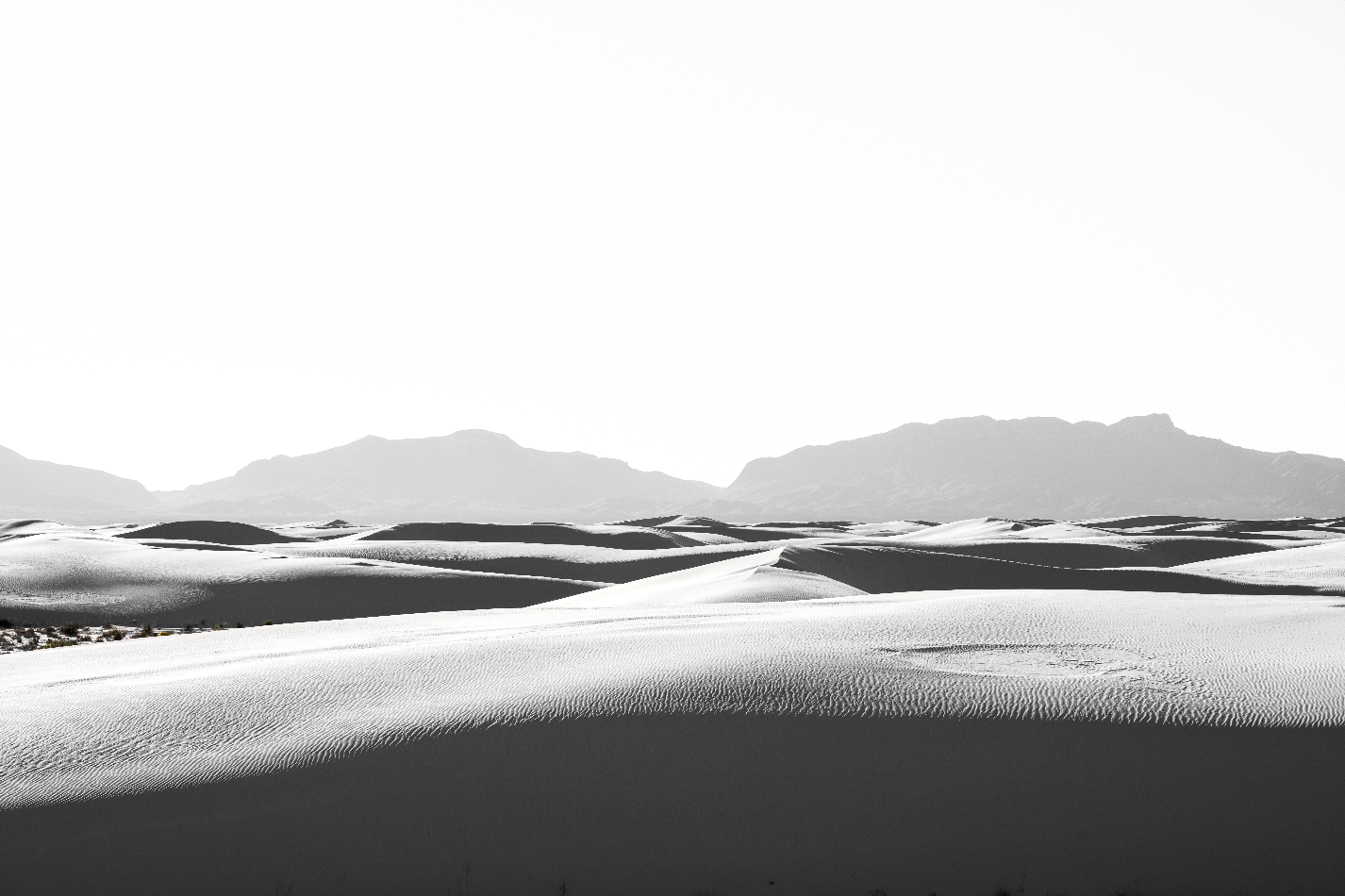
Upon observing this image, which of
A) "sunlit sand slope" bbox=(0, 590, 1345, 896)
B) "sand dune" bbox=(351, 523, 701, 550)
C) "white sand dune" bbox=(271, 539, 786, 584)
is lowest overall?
"sunlit sand slope" bbox=(0, 590, 1345, 896)

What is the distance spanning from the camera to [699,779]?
486 cm

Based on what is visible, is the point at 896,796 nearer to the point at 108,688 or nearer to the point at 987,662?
the point at 987,662

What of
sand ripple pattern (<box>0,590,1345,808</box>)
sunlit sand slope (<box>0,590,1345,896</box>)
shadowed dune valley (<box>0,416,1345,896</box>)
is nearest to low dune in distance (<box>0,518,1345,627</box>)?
sand ripple pattern (<box>0,590,1345,808</box>)

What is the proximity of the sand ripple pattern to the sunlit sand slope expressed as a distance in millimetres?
25

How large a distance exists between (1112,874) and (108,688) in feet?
17.9

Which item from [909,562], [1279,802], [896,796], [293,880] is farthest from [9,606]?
[1279,802]

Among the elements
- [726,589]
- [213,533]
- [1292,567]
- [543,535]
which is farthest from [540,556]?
[213,533]

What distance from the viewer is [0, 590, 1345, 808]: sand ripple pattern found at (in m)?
5.21

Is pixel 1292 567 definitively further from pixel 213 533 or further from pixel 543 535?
pixel 213 533

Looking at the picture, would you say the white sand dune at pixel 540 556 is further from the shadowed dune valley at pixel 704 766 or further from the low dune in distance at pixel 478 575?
the shadowed dune valley at pixel 704 766

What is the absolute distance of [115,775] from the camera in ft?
16.3

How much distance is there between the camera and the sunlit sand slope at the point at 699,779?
14.7ft

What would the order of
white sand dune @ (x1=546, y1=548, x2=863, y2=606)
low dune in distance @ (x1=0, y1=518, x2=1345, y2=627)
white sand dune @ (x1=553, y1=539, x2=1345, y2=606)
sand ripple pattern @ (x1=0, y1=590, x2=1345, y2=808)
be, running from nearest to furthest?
sand ripple pattern @ (x1=0, y1=590, x2=1345, y2=808)
white sand dune @ (x1=546, y1=548, x2=863, y2=606)
white sand dune @ (x1=553, y1=539, x2=1345, y2=606)
low dune in distance @ (x1=0, y1=518, x2=1345, y2=627)

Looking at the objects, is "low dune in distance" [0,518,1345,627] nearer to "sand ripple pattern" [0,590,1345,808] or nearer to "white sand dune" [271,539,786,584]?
"white sand dune" [271,539,786,584]
